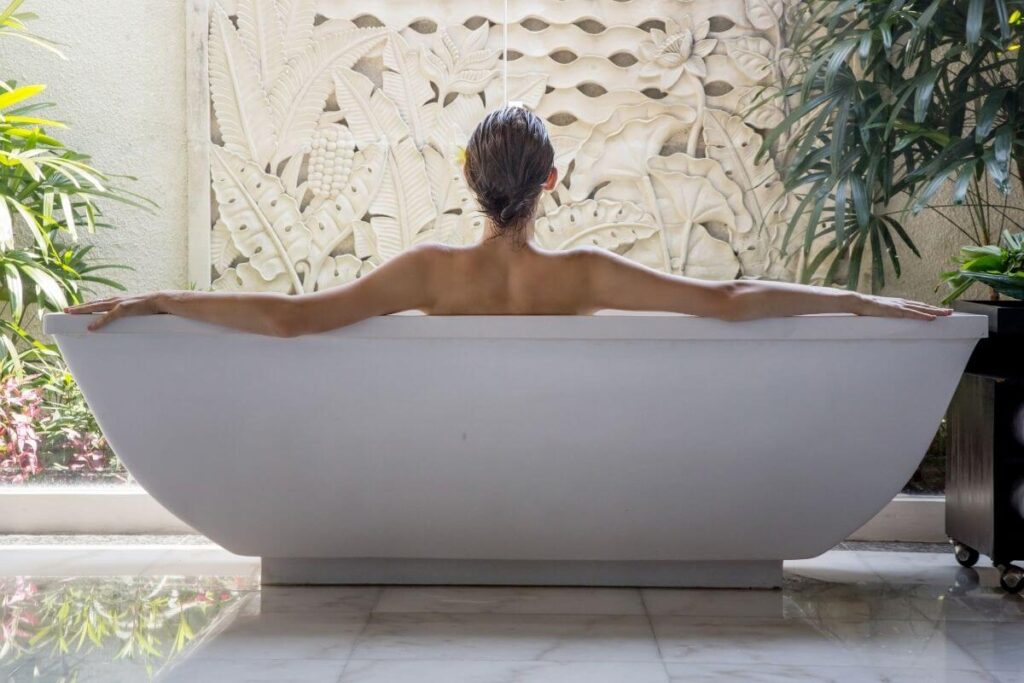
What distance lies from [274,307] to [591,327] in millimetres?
579

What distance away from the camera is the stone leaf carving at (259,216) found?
3635mm

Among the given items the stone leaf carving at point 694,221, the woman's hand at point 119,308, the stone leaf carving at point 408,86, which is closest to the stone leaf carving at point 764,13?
the stone leaf carving at point 694,221

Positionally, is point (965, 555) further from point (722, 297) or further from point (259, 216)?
point (259, 216)

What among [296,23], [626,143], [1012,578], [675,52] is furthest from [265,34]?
[1012,578]

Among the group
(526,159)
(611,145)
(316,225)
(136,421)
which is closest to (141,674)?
(136,421)

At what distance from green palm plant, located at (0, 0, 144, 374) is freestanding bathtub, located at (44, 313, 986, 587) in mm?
1300

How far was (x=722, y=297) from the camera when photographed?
1999 millimetres

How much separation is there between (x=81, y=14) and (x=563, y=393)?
2.59 metres

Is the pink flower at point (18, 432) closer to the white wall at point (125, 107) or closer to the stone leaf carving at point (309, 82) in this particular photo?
the white wall at point (125, 107)

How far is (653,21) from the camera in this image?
11.8 feet

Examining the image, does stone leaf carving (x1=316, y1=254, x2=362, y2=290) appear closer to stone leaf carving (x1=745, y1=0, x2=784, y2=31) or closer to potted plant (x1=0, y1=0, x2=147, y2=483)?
potted plant (x1=0, y1=0, x2=147, y2=483)

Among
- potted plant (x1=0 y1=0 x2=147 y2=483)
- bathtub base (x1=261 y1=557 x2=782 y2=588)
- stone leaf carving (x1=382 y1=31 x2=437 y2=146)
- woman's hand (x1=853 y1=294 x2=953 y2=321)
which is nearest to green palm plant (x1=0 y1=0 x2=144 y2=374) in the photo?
potted plant (x1=0 y1=0 x2=147 y2=483)

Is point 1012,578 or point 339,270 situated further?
point 339,270

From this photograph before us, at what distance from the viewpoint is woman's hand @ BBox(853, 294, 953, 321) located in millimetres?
2012
